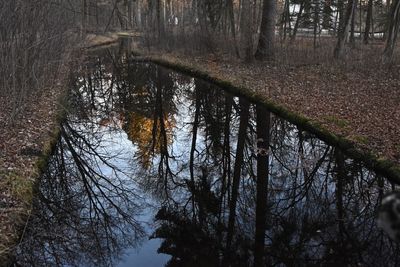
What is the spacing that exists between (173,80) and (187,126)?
29.0ft

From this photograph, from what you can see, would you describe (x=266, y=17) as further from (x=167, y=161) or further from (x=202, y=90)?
(x=167, y=161)

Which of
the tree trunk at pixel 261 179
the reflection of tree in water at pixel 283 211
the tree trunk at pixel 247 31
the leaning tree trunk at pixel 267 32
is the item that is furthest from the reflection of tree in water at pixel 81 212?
the leaning tree trunk at pixel 267 32

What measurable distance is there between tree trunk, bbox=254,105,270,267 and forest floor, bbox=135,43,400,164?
0.95 metres

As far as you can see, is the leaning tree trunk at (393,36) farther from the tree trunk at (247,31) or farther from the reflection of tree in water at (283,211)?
the reflection of tree in water at (283,211)

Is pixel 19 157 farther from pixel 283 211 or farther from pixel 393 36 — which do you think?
pixel 393 36

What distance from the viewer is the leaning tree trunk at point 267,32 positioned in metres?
21.6

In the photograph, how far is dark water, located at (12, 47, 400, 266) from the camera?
272 inches

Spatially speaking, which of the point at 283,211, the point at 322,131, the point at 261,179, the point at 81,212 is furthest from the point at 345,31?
the point at 81,212

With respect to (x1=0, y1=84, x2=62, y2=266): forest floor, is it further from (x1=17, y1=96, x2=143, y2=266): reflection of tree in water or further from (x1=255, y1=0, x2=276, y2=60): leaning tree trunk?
(x1=255, y1=0, x2=276, y2=60): leaning tree trunk

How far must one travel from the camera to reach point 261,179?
32.4 ft

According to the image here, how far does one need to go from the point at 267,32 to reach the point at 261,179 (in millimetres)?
13693

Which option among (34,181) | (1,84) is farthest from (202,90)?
(34,181)

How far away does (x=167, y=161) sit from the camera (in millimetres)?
11578

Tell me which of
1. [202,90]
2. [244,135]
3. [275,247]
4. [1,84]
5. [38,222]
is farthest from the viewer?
[202,90]
